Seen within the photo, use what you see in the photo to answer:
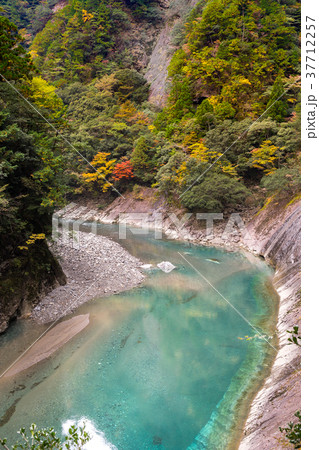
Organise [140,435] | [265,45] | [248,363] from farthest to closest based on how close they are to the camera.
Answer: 1. [265,45]
2. [248,363]
3. [140,435]

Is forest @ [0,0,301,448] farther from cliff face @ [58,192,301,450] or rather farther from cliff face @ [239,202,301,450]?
cliff face @ [239,202,301,450]

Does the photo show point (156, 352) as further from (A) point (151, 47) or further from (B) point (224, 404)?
(A) point (151, 47)

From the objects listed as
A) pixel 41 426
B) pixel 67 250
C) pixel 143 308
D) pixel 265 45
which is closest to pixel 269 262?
pixel 143 308

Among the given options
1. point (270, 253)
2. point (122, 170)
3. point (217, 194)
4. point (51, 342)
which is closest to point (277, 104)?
point (217, 194)

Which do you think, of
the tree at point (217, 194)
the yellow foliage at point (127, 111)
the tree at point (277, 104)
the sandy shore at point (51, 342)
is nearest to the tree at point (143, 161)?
the yellow foliage at point (127, 111)

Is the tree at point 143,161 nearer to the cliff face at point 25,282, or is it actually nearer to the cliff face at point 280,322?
the cliff face at point 280,322

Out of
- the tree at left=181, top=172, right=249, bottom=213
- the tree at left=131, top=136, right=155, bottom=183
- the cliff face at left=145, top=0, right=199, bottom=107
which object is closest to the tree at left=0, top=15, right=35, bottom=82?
the tree at left=181, top=172, right=249, bottom=213

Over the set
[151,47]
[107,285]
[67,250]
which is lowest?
[107,285]
